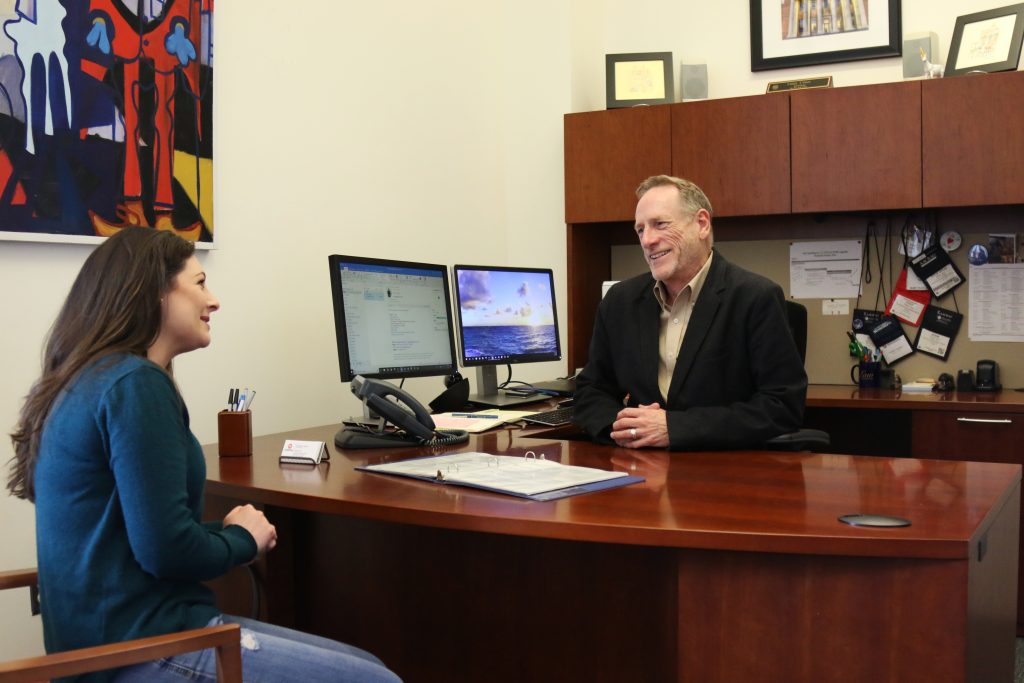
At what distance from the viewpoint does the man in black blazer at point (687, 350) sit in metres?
2.29

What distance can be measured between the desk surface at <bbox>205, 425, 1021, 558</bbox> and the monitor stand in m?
0.95

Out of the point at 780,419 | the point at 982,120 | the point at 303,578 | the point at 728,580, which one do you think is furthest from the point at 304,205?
the point at 982,120

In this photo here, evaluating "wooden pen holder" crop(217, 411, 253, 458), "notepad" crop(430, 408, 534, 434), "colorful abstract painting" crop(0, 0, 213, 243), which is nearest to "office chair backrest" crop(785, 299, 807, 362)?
"notepad" crop(430, 408, 534, 434)

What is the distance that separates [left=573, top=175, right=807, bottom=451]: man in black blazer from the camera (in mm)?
2291

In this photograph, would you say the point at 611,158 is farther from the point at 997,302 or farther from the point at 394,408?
the point at 394,408

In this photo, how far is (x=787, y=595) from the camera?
4.58 ft

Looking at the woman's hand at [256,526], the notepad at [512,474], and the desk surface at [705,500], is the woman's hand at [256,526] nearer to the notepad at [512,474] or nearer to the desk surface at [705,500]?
the desk surface at [705,500]

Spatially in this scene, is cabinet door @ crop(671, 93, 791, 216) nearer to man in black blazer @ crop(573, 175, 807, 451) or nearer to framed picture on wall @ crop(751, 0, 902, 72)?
framed picture on wall @ crop(751, 0, 902, 72)

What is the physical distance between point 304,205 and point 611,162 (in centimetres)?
151

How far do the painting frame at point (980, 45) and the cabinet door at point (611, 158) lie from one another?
1159 millimetres

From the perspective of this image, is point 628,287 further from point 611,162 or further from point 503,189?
point 503,189

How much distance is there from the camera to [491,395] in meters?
A: 3.24

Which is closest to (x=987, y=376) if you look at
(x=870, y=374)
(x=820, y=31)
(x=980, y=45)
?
(x=870, y=374)

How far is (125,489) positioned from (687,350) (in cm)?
156
